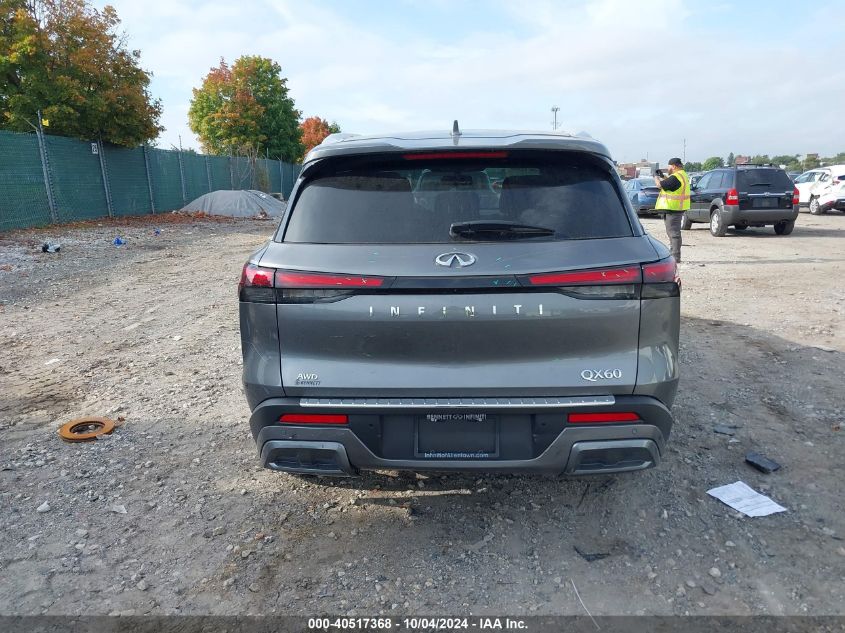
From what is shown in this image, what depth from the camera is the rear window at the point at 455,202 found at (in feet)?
8.96

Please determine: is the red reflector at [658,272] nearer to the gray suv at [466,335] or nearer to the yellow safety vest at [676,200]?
the gray suv at [466,335]

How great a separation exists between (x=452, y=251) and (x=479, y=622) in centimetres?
154

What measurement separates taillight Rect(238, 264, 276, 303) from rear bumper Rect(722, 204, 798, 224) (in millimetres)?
15764

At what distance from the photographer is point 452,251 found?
8.64 feet

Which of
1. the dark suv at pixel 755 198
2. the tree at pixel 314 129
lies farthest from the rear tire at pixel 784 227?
the tree at pixel 314 129

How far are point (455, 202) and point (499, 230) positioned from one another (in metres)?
0.26

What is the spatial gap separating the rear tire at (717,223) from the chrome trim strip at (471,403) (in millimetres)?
15368

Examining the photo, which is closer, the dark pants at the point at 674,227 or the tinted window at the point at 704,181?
the dark pants at the point at 674,227

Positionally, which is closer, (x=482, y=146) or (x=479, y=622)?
(x=479, y=622)

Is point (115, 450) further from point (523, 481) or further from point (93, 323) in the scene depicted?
point (93, 323)

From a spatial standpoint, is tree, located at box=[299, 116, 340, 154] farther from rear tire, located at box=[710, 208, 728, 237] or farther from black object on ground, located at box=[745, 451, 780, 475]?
black object on ground, located at box=[745, 451, 780, 475]

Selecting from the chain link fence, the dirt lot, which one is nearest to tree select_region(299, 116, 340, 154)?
the chain link fence

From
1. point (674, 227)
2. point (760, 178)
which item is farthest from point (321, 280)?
point (760, 178)

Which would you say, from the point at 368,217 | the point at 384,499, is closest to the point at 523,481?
the point at 384,499
